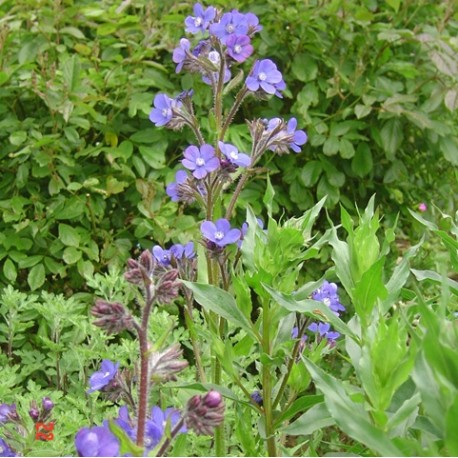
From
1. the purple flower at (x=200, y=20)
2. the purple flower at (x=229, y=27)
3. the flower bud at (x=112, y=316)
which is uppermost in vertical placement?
the purple flower at (x=229, y=27)

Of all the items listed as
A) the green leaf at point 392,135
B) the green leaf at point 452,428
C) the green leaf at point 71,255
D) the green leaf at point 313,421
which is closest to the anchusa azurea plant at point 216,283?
the green leaf at point 313,421

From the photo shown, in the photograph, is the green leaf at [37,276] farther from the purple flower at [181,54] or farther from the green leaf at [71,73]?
the purple flower at [181,54]

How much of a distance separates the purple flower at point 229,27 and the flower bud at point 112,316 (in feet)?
2.84

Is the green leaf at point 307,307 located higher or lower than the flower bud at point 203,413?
lower

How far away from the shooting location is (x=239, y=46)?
1.89 metres

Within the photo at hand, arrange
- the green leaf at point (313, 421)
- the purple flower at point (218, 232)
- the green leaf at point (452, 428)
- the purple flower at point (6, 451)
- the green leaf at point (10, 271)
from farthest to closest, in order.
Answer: the green leaf at point (10, 271)
the purple flower at point (218, 232)
the green leaf at point (313, 421)
the purple flower at point (6, 451)
the green leaf at point (452, 428)

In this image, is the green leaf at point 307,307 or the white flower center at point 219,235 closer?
the green leaf at point 307,307

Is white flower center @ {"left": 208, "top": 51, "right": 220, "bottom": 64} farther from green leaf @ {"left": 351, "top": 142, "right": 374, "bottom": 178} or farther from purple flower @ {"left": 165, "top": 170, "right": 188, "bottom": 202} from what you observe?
green leaf @ {"left": 351, "top": 142, "right": 374, "bottom": 178}

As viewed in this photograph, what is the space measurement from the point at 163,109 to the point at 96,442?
3.58ft

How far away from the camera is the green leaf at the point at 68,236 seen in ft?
10.1

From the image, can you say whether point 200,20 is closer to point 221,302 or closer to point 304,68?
point 221,302

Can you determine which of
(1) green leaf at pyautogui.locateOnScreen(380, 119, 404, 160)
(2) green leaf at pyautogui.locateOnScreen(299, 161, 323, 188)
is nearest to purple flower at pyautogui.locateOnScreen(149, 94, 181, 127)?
(2) green leaf at pyautogui.locateOnScreen(299, 161, 323, 188)

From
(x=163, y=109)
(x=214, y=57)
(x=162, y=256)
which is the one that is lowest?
(x=162, y=256)

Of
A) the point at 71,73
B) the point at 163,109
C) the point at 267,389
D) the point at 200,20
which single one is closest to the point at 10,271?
the point at 71,73
